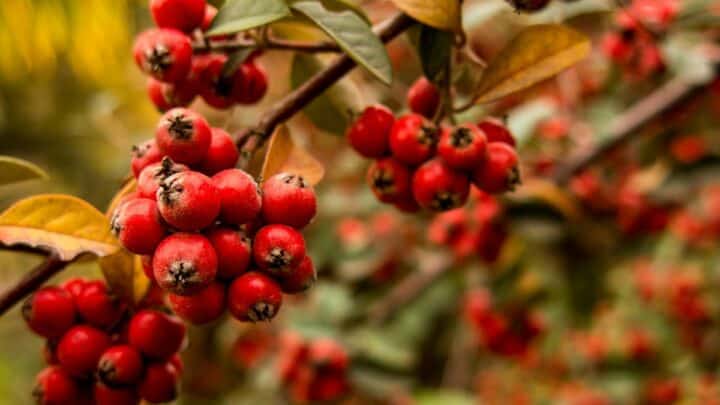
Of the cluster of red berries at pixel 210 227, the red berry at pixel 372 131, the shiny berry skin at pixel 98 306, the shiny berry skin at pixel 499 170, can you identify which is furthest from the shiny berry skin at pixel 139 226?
the shiny berry skin at pixel 499 170

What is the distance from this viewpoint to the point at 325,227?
10.1ft

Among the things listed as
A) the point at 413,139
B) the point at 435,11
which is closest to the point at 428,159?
the point at 413,139

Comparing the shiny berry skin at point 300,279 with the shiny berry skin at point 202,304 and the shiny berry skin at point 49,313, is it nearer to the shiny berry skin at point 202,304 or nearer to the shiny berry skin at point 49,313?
the shiny berry skin at point 202,304

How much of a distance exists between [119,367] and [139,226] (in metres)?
0.24

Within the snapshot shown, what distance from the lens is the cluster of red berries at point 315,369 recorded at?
2230 mm

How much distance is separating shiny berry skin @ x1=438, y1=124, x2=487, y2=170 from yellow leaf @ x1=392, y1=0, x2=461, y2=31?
0.15 metres

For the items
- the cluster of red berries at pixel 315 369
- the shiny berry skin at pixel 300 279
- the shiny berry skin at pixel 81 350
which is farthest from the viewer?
the cluster of red berries at pixel 315 369

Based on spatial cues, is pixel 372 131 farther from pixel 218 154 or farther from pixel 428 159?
pixel 218 154

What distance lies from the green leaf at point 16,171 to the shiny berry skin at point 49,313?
16 centimetres

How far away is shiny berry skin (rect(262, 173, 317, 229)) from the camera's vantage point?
877 millimetres

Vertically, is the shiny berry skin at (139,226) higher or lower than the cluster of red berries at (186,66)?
lower

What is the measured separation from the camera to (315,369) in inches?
87.8

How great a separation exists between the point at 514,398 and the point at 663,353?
3.61ft

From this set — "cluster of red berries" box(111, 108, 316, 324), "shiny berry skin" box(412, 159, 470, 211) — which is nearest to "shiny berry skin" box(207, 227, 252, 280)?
"cluster of red berries" box(111, 108, 316, 324)
